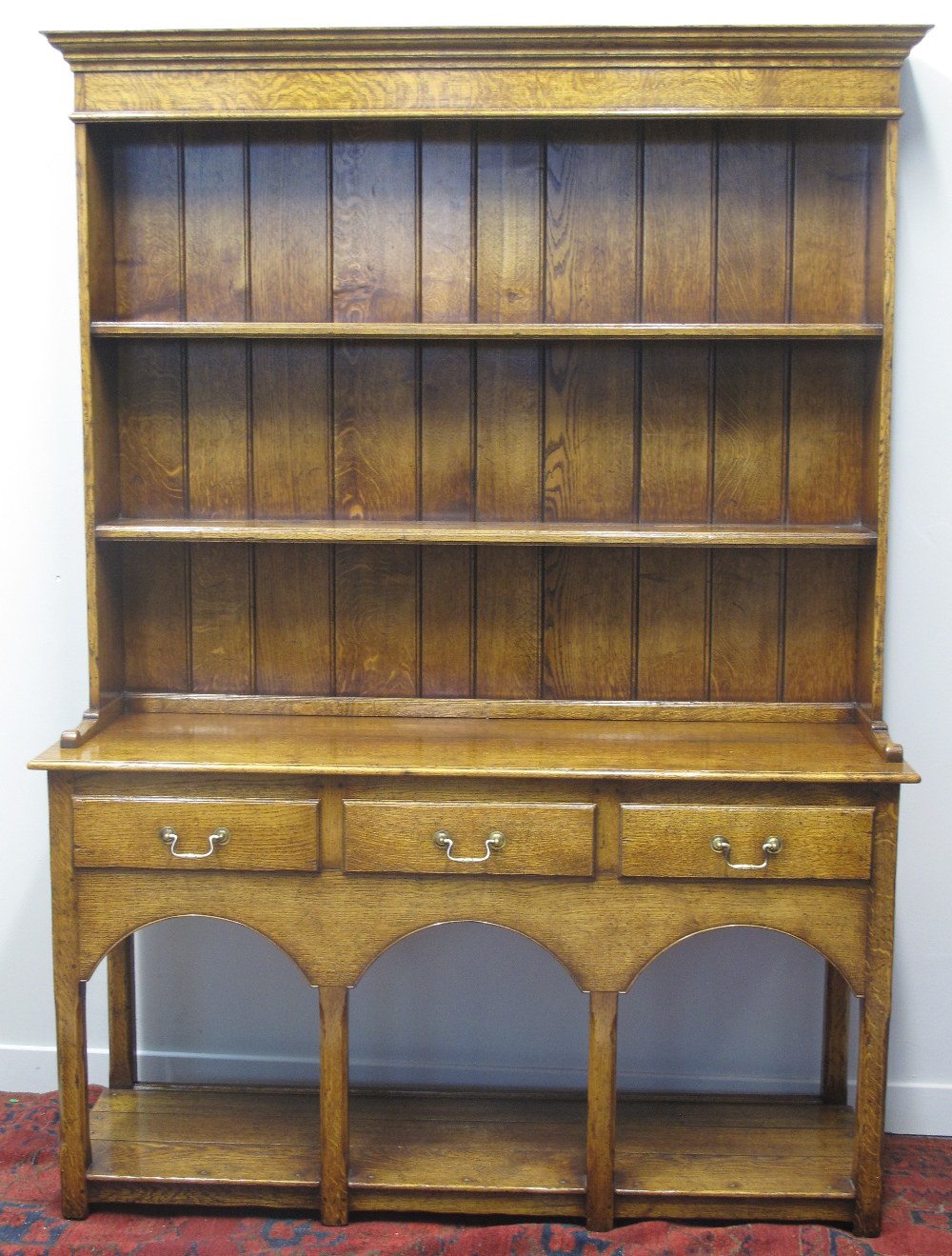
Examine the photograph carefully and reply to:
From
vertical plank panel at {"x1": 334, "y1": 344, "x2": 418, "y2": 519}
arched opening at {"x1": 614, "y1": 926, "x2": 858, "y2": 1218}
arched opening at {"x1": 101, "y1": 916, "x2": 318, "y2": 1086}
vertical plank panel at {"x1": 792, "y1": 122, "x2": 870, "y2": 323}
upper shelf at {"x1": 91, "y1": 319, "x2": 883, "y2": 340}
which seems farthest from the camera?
arched opening at {"x1": 101, "y1": 916, "x2": 318, "y2": 1086}

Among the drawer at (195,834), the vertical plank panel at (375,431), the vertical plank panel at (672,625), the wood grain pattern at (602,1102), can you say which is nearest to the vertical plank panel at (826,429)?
the vertical plank panel at (672,625)

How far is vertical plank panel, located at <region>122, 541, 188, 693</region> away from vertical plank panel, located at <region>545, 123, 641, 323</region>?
36.7 inches

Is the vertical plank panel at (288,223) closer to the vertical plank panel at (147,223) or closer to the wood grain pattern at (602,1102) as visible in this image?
the vertical plank panel at (147,223)

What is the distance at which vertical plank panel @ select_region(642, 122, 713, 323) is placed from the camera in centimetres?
255

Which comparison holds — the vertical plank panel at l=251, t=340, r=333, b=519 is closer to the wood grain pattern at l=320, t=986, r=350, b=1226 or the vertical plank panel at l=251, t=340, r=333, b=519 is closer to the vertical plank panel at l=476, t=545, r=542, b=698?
the vertical plank panel at l=476, t=545, r=542, b=698

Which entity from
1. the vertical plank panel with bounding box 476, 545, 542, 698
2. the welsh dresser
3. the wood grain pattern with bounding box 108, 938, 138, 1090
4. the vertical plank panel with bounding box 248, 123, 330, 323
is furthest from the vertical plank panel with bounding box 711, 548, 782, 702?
the wood grain pattern with bounding box 108, 938, 138, 1090

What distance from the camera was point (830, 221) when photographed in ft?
8.36

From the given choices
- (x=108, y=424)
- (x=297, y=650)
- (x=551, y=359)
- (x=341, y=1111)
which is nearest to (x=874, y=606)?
(x=551, y=359)

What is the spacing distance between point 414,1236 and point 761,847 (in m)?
0.94

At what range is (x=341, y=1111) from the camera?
2.38 meters

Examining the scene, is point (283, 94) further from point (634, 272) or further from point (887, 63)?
point (887, 63)

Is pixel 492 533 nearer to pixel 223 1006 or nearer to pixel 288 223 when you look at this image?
pixel 288 223

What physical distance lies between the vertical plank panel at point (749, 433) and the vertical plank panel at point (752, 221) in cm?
8

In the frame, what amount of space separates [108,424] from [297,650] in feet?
1.92
